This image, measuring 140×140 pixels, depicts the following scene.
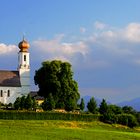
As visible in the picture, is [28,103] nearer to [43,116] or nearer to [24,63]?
[43,116]

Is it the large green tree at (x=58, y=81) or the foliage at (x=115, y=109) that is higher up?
the large green tree at (x=58, y=81)

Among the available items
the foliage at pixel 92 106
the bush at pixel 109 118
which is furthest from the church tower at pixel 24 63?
the bush at pixel 109 118

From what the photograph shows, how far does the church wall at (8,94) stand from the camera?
110m

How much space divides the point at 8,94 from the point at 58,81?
51.8 feet

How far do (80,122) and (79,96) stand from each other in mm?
20301

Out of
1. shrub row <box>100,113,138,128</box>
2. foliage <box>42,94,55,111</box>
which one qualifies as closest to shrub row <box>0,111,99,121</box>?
shrub row <box>100,113,138,128</box>

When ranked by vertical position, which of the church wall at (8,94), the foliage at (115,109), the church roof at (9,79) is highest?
the church roof at (9,79)

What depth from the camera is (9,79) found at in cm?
11162

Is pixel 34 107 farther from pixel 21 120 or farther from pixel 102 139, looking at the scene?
pixel 102 139

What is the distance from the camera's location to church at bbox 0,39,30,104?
110 metres

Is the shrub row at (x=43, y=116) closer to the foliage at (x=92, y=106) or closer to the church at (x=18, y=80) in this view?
the foliage at (x=92, y=106)

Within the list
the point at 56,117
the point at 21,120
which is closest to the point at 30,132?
the point at 21,120

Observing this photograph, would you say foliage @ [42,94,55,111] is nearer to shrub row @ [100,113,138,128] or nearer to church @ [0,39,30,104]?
shrub row @ [100,113,138,128]

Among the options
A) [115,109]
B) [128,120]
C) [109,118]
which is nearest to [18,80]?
[115,109]
